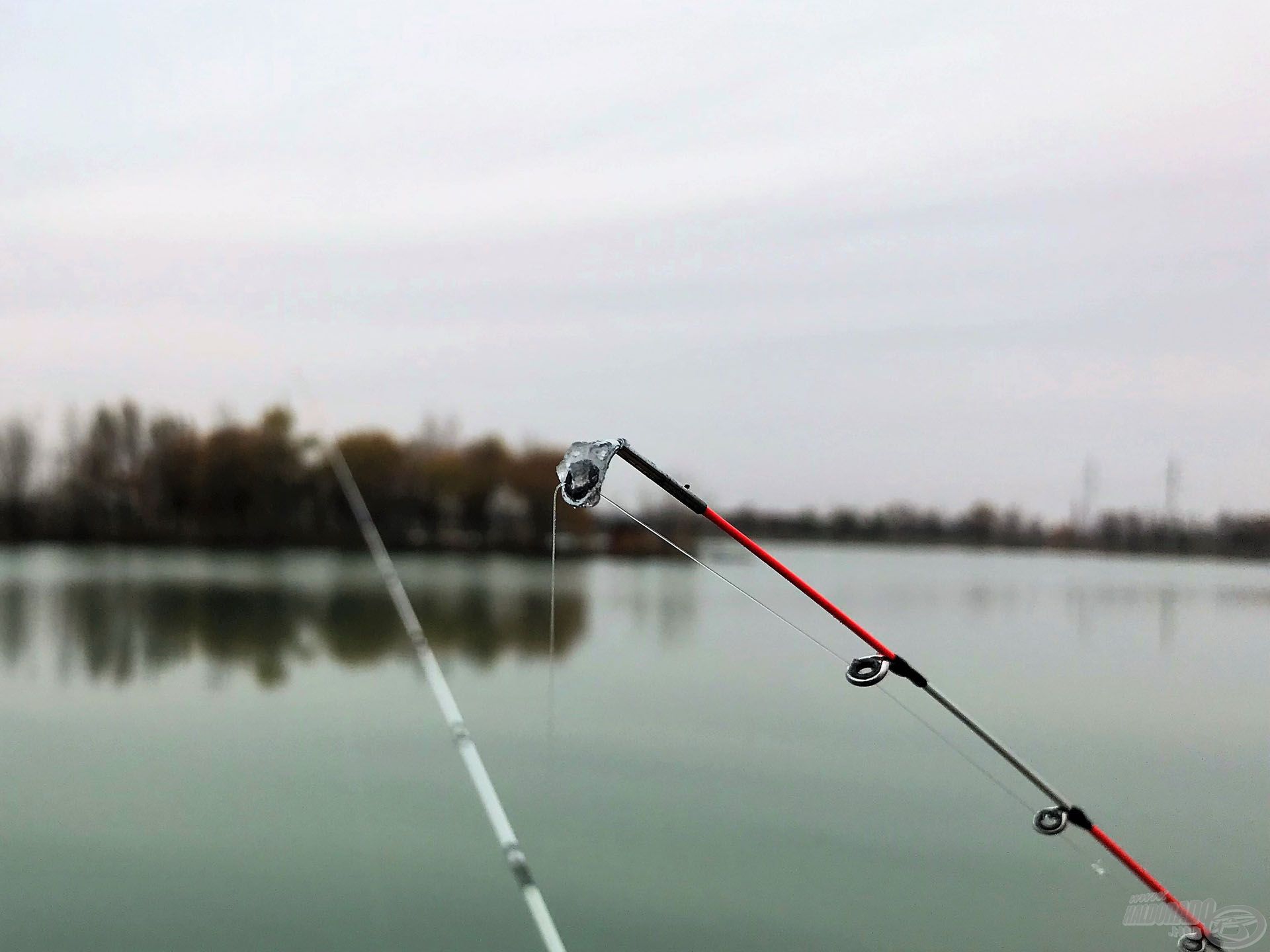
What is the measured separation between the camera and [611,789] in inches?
391

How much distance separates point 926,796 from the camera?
394 inches

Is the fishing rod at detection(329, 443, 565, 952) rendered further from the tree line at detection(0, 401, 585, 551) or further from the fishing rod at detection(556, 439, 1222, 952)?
the tree line at detection(0, 401, 585, 551)

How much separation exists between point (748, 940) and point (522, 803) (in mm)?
2996

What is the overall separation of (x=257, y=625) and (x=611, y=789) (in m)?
14.6

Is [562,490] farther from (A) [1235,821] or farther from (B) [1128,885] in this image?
(A) [1235,821]

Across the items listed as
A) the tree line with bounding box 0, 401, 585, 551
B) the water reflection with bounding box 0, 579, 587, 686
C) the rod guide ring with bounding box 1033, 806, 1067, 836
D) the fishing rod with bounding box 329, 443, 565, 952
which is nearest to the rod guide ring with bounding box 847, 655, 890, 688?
the rod guide ring with bounding box 1033, 806, 1067, 836

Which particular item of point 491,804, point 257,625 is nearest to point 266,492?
point 257,625

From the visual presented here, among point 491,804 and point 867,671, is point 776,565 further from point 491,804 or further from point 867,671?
point 491,804

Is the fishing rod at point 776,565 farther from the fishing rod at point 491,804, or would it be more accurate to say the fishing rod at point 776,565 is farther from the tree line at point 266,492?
the tree line at point 266,492

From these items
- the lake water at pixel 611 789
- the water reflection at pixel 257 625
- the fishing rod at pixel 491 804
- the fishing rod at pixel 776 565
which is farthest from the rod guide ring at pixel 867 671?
the water reflection at pixel 257 625

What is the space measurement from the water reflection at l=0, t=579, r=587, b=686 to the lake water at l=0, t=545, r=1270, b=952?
164mm

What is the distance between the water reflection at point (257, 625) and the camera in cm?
1819

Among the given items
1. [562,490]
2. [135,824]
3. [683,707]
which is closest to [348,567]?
[683,707]

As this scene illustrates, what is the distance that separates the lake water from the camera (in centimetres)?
736
